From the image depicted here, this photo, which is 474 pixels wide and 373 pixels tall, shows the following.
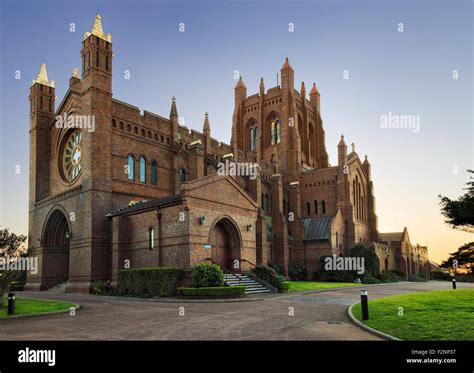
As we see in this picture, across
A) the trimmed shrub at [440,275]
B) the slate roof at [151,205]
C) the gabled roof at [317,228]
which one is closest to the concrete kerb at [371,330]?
the slate roof at [151,205]

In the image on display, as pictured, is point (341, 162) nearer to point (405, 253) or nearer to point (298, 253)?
point (298, 253)

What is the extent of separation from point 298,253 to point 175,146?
18.2m

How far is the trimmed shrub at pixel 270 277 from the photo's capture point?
2392 cm

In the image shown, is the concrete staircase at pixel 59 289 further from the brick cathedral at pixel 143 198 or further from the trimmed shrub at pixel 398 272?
the trimmed shrub at pixel 398 272

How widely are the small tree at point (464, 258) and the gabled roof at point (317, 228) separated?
27887 millimetres

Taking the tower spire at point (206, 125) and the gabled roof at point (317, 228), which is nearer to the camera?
the tower spire at point (206, 125)

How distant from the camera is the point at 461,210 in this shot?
1441cm

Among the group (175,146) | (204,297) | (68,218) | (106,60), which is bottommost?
(204,297)

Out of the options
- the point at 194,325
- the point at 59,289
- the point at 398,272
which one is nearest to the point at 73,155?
the point at 59,289

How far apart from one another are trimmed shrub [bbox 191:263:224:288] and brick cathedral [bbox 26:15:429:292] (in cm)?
126

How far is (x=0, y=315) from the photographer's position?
14.0 m

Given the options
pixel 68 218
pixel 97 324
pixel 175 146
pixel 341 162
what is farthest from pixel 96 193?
pixel 341 162

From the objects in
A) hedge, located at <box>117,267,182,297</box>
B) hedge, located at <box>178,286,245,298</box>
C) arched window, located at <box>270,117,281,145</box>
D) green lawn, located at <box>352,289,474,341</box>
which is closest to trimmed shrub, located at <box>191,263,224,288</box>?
hedge, located at <box>178,286,245,298</box>
